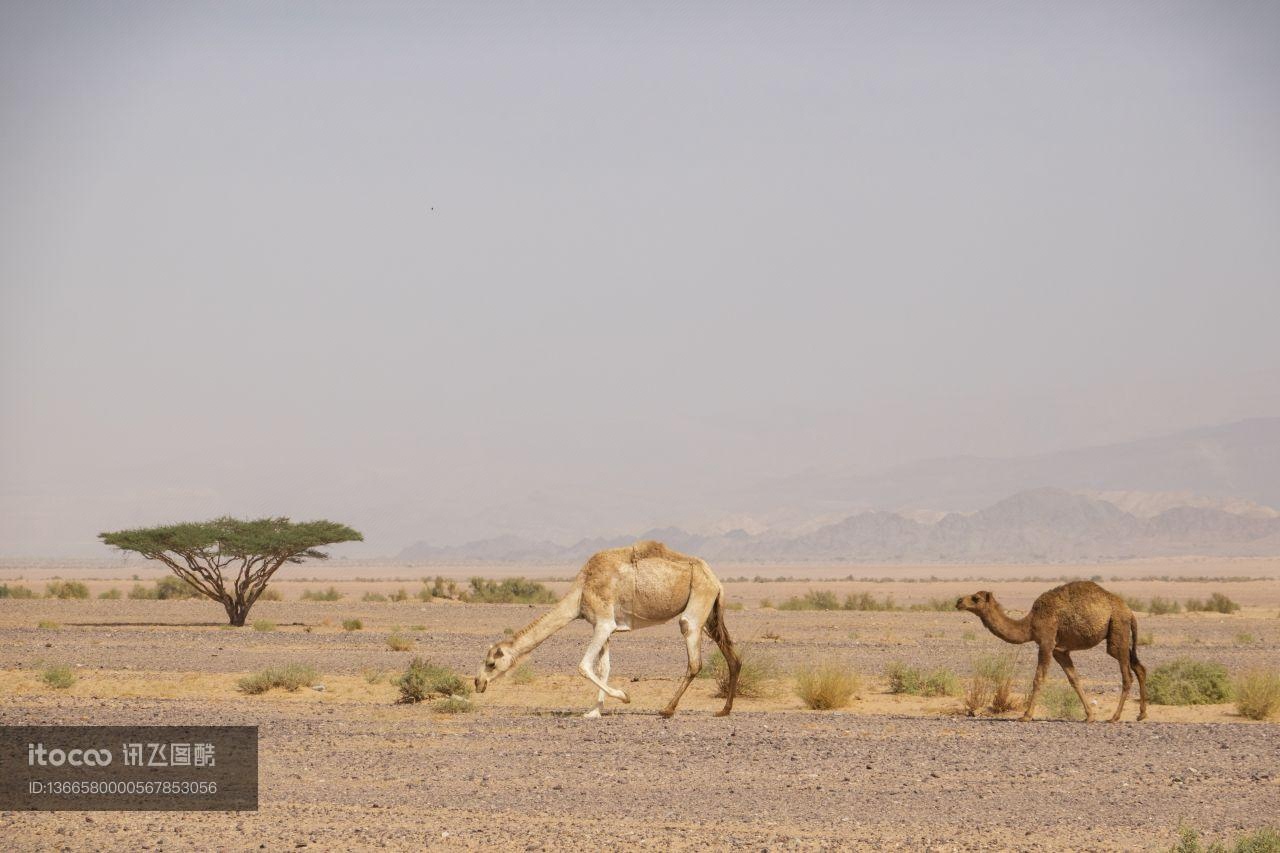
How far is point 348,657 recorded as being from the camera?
1078 inches

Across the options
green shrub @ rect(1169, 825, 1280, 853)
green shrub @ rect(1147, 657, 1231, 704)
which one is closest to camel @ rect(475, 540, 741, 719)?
green shrub @ rect(1147, 657, 1231, 704)

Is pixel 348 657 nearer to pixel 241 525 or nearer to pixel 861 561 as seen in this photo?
pixel 241 525

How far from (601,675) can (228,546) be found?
24.5 metres

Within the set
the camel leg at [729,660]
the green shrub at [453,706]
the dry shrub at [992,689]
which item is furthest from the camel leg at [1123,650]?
the green shrub at [453,706]

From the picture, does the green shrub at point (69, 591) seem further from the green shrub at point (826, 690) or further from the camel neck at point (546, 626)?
the green shrub at point (826, 690)

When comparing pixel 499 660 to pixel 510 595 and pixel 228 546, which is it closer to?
pixel 228 546

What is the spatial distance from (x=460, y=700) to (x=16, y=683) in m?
8.35

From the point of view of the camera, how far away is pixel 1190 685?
2044 centimetres

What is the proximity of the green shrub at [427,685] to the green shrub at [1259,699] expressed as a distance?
10786 mm

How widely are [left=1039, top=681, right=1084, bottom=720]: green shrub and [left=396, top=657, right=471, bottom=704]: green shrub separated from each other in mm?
8244

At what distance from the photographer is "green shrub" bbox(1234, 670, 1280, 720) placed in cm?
1830

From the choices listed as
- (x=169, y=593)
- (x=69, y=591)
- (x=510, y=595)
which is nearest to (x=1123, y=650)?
(x=510, y=595)

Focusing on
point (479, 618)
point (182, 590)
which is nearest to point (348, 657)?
point (479, 618)

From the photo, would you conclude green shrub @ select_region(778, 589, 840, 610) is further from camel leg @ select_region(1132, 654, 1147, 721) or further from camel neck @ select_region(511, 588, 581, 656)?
camel neck @ select_region(511, 588, 581, 656)
